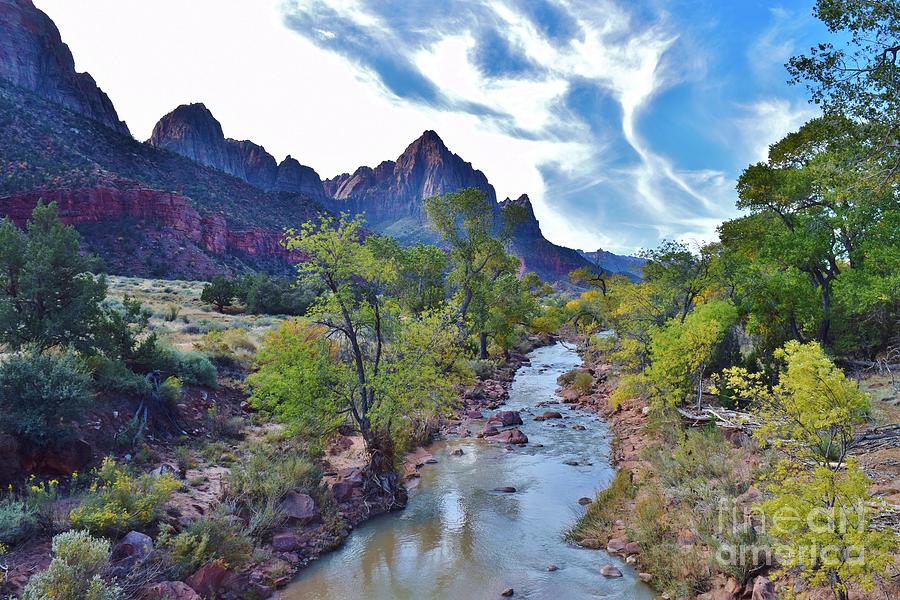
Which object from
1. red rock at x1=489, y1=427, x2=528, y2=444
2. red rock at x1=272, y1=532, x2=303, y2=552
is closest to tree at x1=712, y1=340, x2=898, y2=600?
red rock at x1=272, y1=532, x2=303, y2=552

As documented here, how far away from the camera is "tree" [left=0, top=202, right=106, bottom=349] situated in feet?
36.9

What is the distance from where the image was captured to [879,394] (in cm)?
1325

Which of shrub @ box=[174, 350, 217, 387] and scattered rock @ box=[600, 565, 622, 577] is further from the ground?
shrub @ box=[174, 350, 217, 387]

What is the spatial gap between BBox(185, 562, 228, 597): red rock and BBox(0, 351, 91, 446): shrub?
4299mm

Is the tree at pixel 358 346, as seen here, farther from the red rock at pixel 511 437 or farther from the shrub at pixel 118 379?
the red rock at pixel 511 437

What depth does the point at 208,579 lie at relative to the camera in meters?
7.70

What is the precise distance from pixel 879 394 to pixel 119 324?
21.6 m

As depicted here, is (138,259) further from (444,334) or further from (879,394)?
(879,394)

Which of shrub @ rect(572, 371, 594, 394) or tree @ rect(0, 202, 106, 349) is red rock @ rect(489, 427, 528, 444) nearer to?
shrub @ rect(572, 371, 594, 394)

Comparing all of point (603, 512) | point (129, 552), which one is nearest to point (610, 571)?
point (603, 512)

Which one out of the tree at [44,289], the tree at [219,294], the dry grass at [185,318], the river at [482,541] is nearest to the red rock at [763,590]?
the river at [482,541]

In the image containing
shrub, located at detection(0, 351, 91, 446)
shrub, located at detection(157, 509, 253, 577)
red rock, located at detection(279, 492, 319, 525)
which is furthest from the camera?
red rock, located at detection(279, 492, 319, 525)

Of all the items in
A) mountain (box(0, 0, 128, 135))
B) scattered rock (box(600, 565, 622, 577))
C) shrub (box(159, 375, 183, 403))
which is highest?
mountain (box(0, 0, 128, 135))

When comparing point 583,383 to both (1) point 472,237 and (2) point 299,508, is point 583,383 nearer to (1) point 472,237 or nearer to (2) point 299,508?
(1) point 472,237
